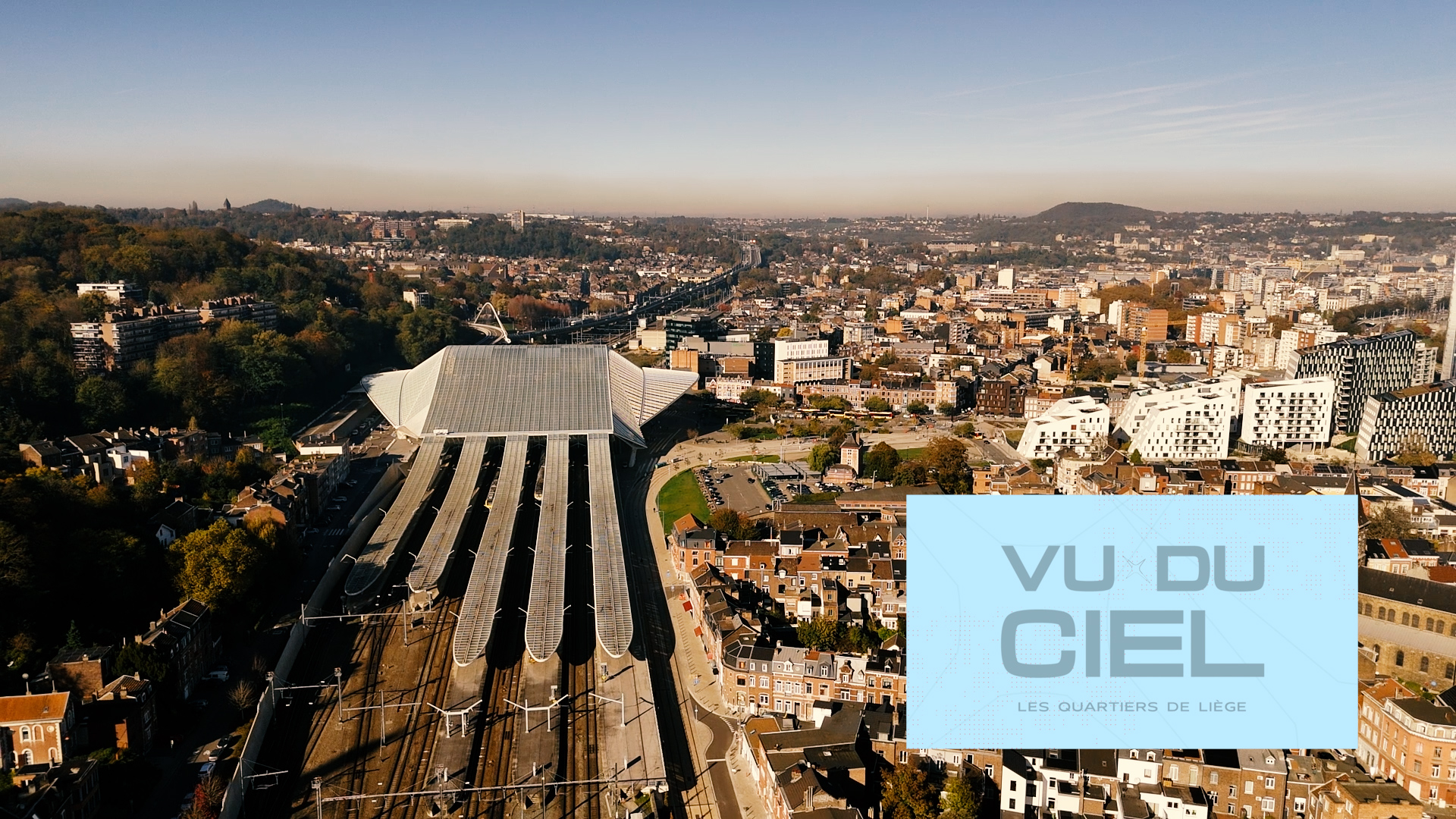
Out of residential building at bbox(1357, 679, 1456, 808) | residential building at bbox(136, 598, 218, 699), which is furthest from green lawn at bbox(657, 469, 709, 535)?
residential building at bbox(1357, 679, 1456, 808)

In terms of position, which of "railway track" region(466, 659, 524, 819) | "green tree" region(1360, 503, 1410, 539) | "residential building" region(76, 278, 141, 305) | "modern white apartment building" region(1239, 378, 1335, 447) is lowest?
"railway track" region(466, 659, 524, 819)

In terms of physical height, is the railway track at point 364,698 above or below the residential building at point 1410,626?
below

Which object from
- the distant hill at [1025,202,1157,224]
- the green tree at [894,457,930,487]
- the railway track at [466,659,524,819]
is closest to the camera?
the railway track at [466,659,524,819]

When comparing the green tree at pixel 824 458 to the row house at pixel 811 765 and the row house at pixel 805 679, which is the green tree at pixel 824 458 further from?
the row house at pixel 811 765

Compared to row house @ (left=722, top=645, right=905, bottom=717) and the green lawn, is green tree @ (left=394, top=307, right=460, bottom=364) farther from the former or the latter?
row house @ (left=722, top=645, right=905, bottom=717)

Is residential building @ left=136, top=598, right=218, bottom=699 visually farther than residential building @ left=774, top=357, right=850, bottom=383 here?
No

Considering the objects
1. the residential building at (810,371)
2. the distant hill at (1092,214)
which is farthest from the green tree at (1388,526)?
the distant hill at (1092,214)

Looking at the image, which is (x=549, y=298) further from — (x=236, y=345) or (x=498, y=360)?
A: (x=498, y=360)
